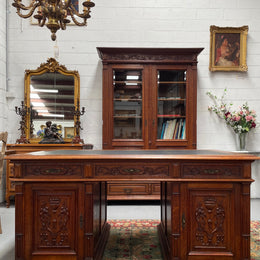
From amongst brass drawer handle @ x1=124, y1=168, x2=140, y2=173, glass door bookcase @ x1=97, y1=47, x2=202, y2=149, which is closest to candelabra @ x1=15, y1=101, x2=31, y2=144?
glass door bookcase @ x1=97, y1=47, x2=202, y2=149

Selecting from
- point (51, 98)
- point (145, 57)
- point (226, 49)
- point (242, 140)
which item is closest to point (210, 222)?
point (242, 140)

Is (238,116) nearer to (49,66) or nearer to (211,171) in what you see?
(211,171)

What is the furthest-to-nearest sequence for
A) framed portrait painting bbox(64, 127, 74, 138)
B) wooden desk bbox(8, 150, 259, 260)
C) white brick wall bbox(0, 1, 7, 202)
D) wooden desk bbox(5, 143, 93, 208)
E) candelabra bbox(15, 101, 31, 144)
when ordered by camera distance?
framed portrait painting bbox(64, 127, 74, 138) < white brick wall bbox(0, 1, 7, 202) < candelabra bbox(15, 101, 31, 144) < wooden desk bbox(5, 143, 93, 208) < wooden desk bbox(8, 150, 259, 260)

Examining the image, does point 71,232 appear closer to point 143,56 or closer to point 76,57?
point 143,56

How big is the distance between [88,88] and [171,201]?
2696mm

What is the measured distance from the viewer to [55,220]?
1.66 meters

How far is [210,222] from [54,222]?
112cm

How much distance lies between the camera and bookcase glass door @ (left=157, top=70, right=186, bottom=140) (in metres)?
3.56

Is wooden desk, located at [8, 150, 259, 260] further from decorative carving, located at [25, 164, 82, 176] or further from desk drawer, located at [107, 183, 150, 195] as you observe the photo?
desk drawer, located at [107, 183, 150, 195]

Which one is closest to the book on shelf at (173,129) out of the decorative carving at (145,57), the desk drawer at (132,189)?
the desk drawer at (132,189)

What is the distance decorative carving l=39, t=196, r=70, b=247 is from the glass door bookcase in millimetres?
1817

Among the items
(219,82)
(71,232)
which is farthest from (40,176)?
(219,82)

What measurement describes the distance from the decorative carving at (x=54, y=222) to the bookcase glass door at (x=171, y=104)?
215 cm

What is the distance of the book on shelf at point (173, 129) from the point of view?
11.6ft
